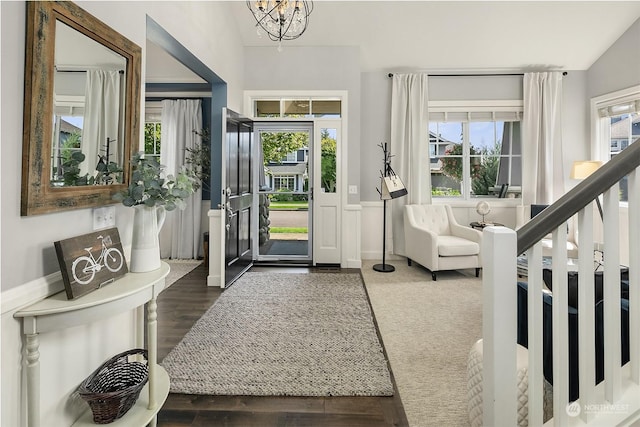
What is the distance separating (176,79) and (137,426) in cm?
482

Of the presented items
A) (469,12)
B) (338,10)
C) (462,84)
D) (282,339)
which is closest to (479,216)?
(462,84)

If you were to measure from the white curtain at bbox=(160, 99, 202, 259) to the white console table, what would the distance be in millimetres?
3677

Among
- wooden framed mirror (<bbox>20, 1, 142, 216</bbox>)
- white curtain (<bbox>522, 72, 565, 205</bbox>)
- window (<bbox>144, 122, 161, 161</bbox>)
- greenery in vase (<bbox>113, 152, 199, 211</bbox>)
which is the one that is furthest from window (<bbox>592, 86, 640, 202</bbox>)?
window (<bbox>144, 122, 161, 161</bbox>)

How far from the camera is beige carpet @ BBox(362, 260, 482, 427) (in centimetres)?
187

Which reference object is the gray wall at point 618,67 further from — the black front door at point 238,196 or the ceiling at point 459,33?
the black front door at point 238,196

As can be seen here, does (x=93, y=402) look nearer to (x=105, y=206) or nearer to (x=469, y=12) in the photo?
(x=105, y=206)

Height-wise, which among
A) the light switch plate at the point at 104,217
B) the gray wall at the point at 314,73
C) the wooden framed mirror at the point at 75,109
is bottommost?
the light switch plate at the point at 104,217

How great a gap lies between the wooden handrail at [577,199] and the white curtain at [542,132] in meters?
4.50

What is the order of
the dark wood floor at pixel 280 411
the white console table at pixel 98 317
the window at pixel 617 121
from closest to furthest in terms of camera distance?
the white console table at pixel 98 317, the dark wood floor at pixel 280 411, the window at pixel 617 121

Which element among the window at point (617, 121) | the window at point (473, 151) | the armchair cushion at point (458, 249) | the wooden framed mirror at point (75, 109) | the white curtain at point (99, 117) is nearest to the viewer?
the wooden framed mirror at point (75, 109)

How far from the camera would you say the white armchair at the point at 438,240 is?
13.8 feet

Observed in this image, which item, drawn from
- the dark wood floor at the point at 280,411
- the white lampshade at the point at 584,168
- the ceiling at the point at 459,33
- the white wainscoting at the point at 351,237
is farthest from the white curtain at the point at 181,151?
the white lampshade at the point at 584,168

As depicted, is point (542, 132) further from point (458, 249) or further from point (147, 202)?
point (147, 202)

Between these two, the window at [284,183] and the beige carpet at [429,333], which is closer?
the beige carpet at [429,333]
